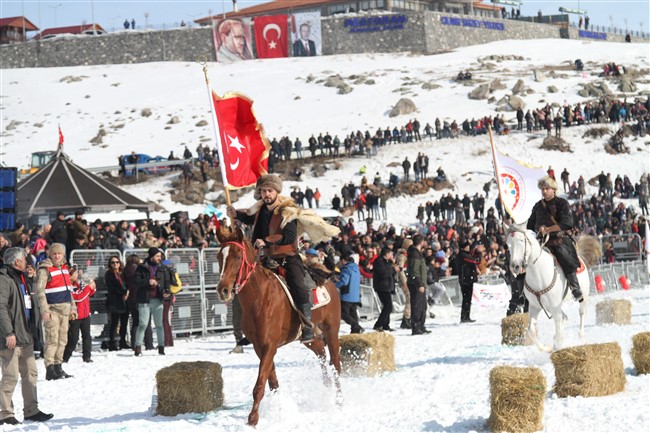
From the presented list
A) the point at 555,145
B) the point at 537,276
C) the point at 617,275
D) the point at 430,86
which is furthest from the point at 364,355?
the point at 430,86

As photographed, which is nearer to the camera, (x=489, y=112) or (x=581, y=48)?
(x=489, y=112)

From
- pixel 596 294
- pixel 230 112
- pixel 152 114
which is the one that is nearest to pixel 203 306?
pixel 230 112

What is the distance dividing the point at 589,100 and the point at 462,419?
6253 centimetres

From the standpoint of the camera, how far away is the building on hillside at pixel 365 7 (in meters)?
103

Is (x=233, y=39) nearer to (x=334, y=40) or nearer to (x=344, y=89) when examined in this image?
(x=334, y=40)

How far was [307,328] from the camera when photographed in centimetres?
1154

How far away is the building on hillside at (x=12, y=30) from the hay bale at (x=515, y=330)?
103 metres

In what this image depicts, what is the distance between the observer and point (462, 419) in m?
10.5

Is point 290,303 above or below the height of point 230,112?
below

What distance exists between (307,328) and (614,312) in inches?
368

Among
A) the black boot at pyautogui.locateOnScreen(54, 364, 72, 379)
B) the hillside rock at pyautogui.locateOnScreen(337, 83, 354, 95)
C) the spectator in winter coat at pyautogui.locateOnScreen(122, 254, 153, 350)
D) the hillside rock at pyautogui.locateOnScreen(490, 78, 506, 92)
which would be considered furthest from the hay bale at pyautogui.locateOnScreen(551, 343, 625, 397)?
the hillside rock at pyautogui.locateOnScreen(337, 83, 354, 95)

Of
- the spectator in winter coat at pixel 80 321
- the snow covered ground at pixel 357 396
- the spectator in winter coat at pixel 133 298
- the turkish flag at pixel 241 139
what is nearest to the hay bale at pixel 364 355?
the snow covered ground at pixel 357 396

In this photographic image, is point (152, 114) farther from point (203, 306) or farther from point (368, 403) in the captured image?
point (368, 403)

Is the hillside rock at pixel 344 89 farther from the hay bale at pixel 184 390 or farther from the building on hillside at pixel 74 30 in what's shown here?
the hay bale at pixel 184 390
